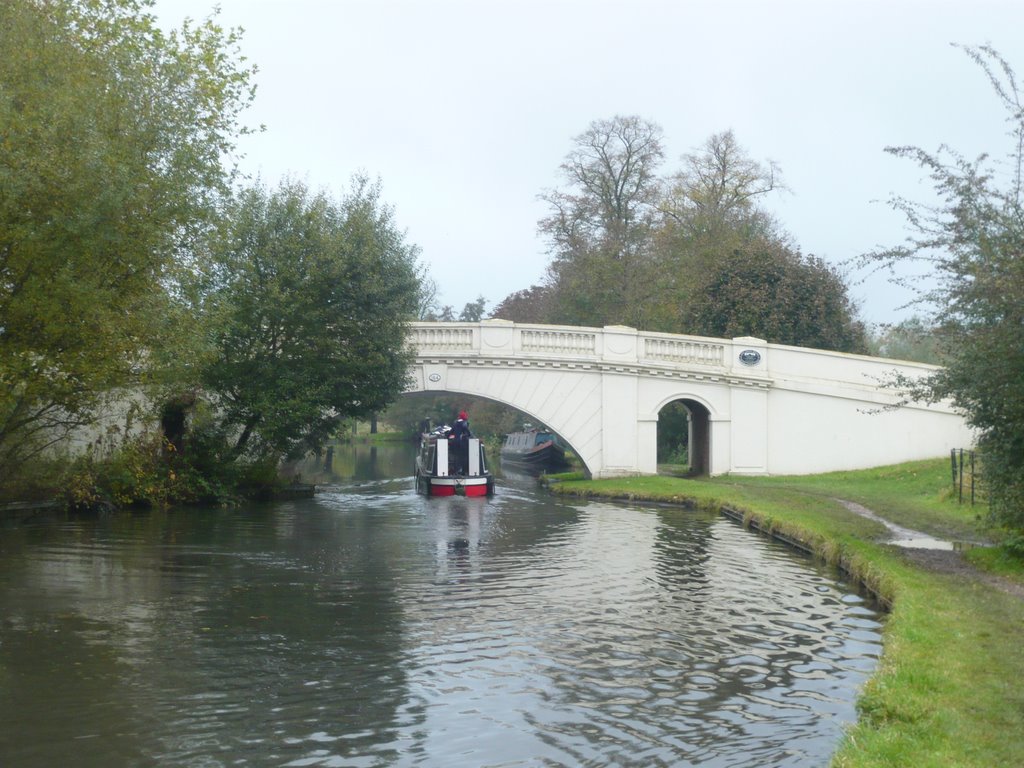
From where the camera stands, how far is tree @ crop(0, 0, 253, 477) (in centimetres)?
1504

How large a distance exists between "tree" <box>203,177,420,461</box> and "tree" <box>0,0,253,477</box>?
22.0ft

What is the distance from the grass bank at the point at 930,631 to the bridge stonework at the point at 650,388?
7638mm

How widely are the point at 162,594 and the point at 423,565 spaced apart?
4.09 meters

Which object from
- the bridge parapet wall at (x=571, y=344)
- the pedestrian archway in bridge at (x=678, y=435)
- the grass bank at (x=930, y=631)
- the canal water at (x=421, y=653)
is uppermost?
the bridge parapet wall at (x=571, y=344)

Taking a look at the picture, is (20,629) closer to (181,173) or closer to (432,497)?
(181,173)

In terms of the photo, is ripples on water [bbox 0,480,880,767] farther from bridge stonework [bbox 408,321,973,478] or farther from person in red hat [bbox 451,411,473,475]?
bridge stonework [bbox 408,321,973,478]

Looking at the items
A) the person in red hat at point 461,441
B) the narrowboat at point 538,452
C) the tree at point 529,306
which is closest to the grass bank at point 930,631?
the person in red hat at point 461,441

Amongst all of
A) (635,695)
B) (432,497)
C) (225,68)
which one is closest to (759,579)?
(635,695)

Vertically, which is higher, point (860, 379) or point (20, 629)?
point (860, 379)

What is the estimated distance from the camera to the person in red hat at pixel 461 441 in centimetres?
3036

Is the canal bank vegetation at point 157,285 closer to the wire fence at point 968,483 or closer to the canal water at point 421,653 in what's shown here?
the canal water at point 421,653

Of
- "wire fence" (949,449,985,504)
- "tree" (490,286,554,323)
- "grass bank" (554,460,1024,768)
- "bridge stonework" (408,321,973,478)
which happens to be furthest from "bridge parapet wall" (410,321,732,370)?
"tree" (490,286,554,323)

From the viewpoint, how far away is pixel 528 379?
3050cm

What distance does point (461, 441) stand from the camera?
101ft
